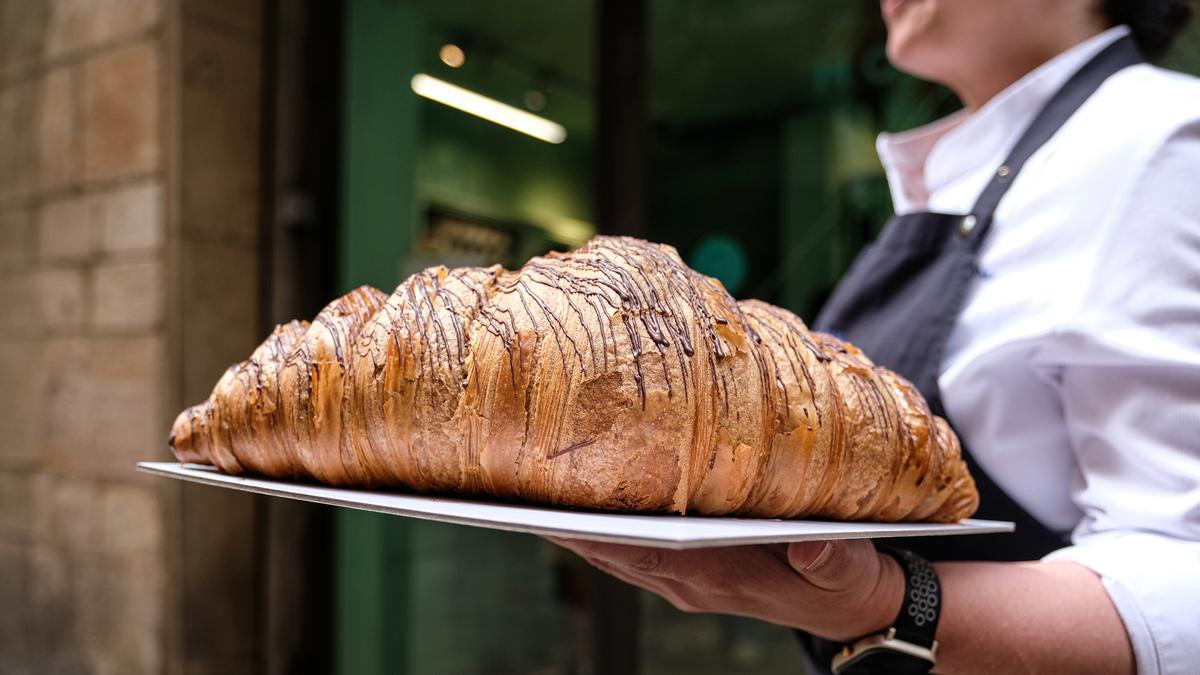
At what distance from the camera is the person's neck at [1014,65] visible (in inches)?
46.7

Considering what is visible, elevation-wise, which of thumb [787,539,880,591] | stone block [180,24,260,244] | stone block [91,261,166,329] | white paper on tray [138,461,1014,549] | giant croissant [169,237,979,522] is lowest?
thumb [787,539,880,591]

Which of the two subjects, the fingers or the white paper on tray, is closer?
the white paper on tray

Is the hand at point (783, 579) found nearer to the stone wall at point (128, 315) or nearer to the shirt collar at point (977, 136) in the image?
the shirt collar at point (977, 136)

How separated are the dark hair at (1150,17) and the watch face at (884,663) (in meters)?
0.96

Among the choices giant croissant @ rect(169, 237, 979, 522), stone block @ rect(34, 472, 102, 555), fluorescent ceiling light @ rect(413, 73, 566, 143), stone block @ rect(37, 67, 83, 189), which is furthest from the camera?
stone block @ rect(37, 67, 83, 189)

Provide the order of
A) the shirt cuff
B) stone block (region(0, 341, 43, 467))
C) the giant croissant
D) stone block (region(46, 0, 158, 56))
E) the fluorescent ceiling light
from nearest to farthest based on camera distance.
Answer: the giant croissant → the shirt cuff → the fluorescent ceiling light → stone block (region(46, 0, 158, 56)) → stone block (region(0, 341, 43, 467))

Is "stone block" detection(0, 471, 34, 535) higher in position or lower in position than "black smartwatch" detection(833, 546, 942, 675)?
lower

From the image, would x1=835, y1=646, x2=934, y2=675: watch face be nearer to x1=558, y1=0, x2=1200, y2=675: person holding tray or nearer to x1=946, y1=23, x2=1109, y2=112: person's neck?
x1=558, y1=0, x2=1200, y2=675: person holding tray

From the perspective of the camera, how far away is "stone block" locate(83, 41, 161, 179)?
2822mm

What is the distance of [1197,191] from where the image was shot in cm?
88

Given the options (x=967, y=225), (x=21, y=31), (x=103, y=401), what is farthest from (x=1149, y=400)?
(x=21, y=31)

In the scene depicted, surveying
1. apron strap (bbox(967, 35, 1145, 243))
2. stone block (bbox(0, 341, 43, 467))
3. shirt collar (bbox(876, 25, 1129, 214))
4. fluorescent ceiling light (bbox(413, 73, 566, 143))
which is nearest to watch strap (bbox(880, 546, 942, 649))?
apron strap (bbox(967, 35, 1145, 243))

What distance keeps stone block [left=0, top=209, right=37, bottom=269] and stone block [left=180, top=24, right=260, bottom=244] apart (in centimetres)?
98

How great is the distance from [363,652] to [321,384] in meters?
2.72
